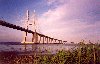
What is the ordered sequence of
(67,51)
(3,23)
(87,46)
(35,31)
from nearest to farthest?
(67,51)
(87,46)
(3,23)
(35,31)

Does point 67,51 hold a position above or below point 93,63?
above

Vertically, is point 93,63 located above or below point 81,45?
below

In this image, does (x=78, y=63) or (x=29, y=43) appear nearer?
(x=78, y=63)

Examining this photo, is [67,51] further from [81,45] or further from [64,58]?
[81,45]

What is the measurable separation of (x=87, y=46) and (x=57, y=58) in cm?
444

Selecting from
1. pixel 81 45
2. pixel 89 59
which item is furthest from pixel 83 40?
pixel 89 59

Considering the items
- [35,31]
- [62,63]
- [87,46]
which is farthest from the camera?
[35,31]

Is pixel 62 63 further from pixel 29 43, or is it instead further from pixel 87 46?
pixel 29 43

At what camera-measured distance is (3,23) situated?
52469 millimetres

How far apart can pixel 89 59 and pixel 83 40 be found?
55.8 inches

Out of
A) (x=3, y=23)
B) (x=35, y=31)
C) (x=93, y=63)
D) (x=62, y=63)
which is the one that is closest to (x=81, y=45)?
(x=93, y=63)

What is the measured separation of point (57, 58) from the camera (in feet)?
38.9

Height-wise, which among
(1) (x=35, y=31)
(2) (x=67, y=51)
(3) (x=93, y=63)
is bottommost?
(3) (x=93, y=63)

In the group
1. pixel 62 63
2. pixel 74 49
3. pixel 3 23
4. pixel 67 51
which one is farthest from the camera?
pixel 3 23
